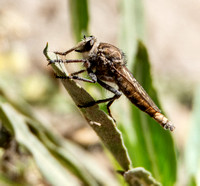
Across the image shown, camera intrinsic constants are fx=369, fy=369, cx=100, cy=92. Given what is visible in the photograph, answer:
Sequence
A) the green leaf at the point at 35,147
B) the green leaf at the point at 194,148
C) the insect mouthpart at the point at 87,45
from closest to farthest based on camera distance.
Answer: the green leaf at the point at 35,147 → the insect mouthpart at the point at 87,45 → the green leaf at the point at 194,148

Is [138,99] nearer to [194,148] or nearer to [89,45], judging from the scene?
[89,45]

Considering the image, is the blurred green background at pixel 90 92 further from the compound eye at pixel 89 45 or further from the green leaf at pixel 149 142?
the compound eye at pixel 89 45

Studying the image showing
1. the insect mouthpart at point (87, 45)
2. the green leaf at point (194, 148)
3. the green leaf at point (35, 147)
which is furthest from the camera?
the green leaf at point (194, 148)

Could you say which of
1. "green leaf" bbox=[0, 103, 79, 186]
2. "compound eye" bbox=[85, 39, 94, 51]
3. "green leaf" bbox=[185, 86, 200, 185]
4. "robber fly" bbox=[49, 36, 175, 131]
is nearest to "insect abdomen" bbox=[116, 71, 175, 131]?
"robber fly" bbox=[49, 36, 175, 131]

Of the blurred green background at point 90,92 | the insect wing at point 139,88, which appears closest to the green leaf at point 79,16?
the blurred green background at point 90,92

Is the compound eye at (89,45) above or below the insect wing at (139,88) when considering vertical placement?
above

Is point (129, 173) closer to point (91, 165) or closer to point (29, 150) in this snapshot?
point (29, 150)

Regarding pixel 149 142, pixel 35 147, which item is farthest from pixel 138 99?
pixel 35 147
